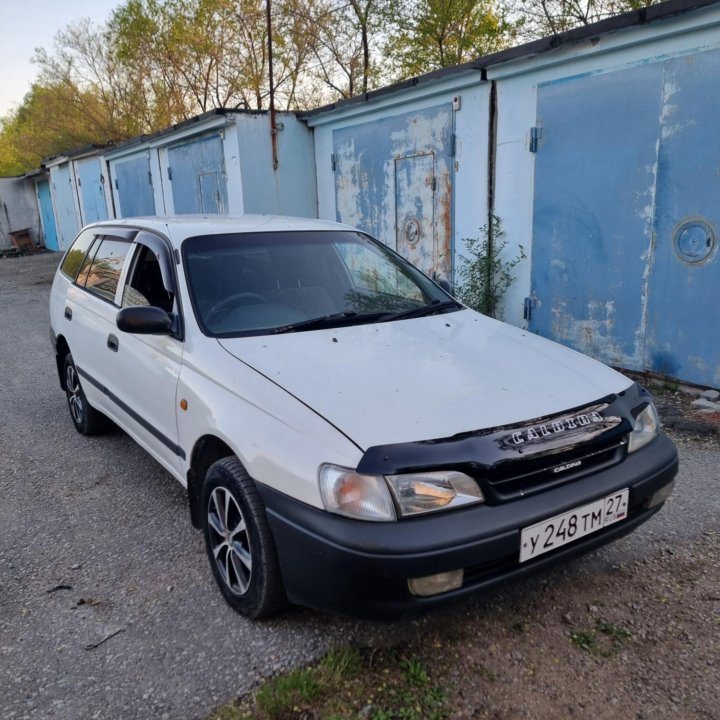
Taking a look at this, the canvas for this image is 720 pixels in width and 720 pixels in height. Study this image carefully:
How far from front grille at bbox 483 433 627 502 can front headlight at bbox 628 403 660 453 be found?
0.13 m

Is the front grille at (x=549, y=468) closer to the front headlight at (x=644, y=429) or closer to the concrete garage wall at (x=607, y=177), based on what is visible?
the front headlight at (x=644, y=429)

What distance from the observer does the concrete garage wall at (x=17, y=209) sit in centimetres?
2330

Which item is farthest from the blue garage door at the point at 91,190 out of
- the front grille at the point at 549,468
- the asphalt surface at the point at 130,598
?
the front grille at the point at 549,468

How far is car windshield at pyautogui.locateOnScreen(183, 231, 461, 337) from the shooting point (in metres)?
2.93

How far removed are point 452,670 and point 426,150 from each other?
248 inches

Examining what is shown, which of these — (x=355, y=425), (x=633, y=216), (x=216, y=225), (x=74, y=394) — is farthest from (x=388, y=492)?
(x=633, y=216)

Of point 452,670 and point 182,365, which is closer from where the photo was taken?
point 452,670

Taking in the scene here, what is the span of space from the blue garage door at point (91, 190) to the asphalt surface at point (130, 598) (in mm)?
12973

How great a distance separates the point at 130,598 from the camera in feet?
8.74

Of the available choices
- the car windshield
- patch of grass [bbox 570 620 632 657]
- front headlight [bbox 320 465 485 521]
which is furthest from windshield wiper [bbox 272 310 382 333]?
patch of grass [bbox 570 620 632 657]

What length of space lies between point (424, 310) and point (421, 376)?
867mm

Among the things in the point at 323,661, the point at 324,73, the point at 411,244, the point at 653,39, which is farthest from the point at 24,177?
the point at 323,661

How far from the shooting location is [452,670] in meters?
2.18

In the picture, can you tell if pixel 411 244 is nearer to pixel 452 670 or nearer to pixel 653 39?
pixel 653 39
